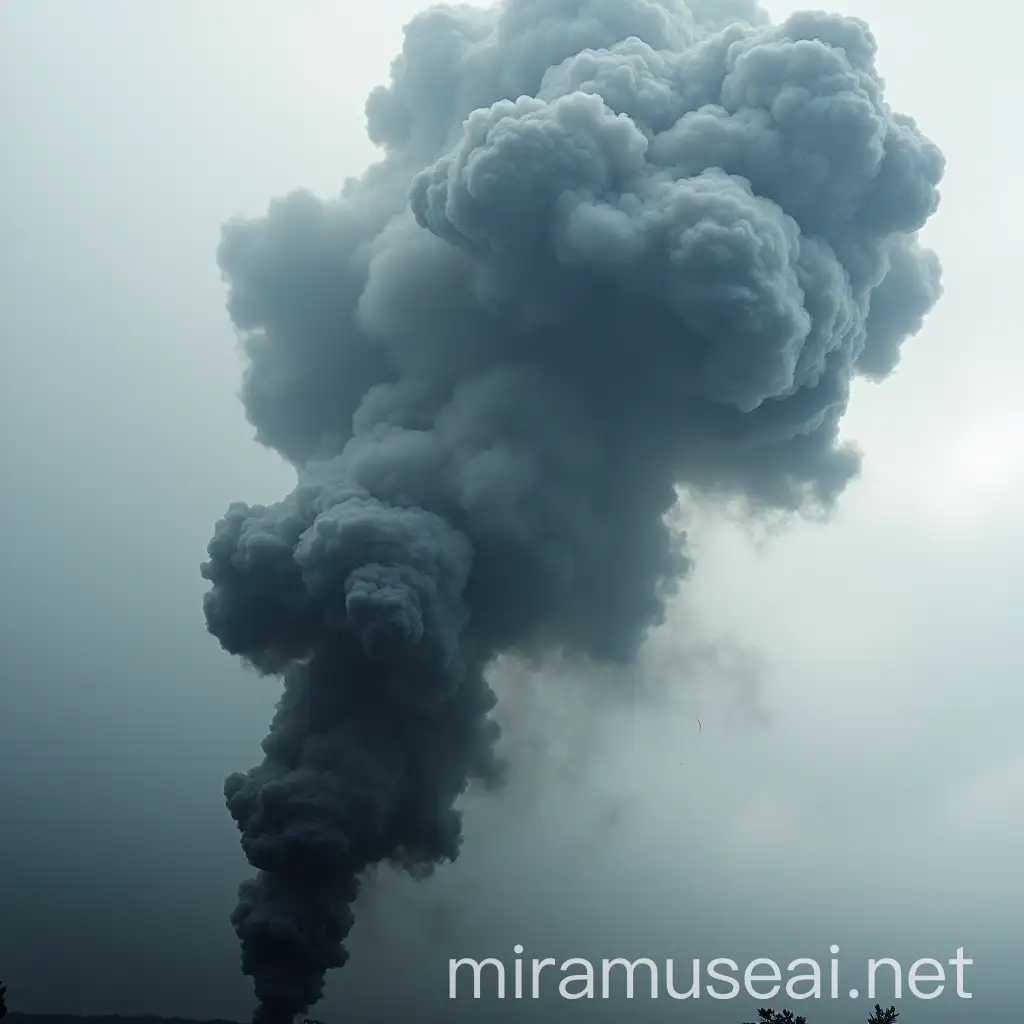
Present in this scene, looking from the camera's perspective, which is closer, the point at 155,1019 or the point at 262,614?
the point at 262,614

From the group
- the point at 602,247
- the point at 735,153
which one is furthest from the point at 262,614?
the point at 735,153

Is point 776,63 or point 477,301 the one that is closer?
point 776,63

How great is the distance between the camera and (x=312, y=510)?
33625 millimetres

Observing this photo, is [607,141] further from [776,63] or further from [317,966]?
[317,966]

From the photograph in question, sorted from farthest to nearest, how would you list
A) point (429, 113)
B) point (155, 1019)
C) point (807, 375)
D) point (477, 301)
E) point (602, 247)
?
point (155, 1019) < point (429, 113) < point (477, 301) < point (807, 375) < point (602, 247)

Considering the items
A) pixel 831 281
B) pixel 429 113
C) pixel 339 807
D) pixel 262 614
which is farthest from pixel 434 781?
pixel 429 113

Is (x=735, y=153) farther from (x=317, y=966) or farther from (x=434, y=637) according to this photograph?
(x=317, y=966)

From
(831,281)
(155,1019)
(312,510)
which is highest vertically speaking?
(831,281)

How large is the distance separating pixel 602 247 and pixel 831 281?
7473mm

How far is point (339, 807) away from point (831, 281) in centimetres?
2200

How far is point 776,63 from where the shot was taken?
3158cm

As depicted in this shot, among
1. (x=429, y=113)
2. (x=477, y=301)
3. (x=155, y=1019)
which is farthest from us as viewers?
(x=155, y=1019)

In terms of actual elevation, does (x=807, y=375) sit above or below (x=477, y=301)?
below

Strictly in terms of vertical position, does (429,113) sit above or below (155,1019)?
above
